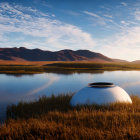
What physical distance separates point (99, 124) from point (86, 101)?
9.22 ft

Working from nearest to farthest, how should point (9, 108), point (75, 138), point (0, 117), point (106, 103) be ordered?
point (75, 138)
point (106, 103)
point (0, 117)
point (9, 108)

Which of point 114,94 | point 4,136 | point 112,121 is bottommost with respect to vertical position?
point 4,136

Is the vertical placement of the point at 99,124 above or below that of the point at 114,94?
below

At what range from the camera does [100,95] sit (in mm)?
10227

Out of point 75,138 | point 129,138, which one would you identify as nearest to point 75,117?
point 75,138

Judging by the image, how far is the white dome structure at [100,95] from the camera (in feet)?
33.4

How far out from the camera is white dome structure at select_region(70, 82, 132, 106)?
401 inches

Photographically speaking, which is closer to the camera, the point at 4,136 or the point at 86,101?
the point at 4,136

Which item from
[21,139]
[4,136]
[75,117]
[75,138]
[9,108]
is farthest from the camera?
[9,108]

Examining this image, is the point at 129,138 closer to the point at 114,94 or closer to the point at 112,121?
the point at 112,121

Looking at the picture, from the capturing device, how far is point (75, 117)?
858 cm

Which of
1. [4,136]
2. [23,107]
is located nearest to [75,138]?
[4,136]

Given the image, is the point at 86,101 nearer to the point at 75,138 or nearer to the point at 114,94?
the point at 114,94

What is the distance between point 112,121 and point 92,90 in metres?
3.04
